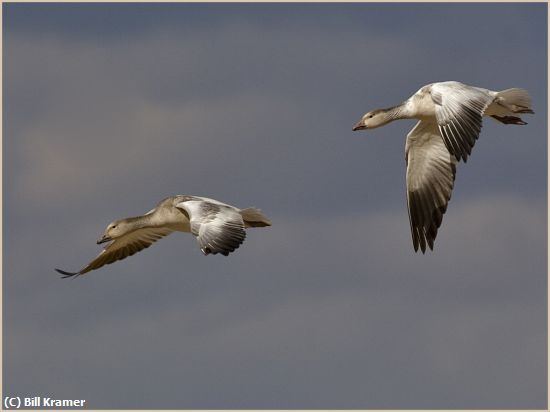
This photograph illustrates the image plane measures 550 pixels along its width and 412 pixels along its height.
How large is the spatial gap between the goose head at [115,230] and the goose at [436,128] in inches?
166

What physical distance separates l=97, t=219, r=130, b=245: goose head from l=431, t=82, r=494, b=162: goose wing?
5.87m

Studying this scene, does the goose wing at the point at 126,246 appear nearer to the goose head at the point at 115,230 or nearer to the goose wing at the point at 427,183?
the goose head at the point at 115,230

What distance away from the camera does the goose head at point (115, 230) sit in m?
26.0

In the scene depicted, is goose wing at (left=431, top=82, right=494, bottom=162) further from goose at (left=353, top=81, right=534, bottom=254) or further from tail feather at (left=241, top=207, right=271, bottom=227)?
tail feather at (left=241, top=207, right=271, bottom=227)

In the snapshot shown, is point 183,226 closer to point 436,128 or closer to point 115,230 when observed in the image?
point 115,230

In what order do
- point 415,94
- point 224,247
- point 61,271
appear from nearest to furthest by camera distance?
point 224,247 → point 415,94 → point 61,271

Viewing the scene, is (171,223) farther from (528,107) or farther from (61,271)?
(528,107)

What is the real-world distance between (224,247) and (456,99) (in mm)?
4239

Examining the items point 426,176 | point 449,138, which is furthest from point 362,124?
point 449,138

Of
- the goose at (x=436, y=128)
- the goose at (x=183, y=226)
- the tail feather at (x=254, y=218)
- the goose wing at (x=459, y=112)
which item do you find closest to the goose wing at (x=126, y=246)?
the goose at (x=183, y=226)

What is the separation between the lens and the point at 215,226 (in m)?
22.7

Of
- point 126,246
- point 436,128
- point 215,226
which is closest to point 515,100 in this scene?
point 436,128

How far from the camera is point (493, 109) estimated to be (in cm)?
2441

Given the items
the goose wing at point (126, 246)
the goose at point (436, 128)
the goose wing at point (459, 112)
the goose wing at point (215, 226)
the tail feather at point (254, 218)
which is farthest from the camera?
the goose wing at point (126, 246)
